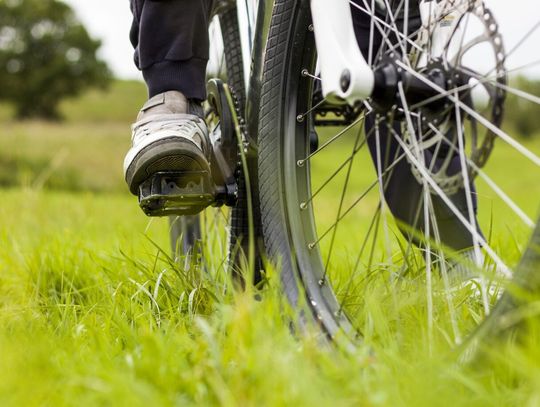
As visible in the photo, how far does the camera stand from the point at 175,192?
144 cm

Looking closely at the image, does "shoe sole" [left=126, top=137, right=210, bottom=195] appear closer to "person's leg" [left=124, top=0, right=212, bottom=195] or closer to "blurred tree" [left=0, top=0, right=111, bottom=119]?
"person's leg" [left=124, top=0, right=212, bottom=195]

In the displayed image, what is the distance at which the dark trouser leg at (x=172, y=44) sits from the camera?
1529 mm

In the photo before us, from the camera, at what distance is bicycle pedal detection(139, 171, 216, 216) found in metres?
1.44

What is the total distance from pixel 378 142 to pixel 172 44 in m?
0.63

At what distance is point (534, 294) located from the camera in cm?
81

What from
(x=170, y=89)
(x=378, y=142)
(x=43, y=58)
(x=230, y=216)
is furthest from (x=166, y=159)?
(x=43, y=58)

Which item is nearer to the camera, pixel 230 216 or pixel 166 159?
pixel 166 159

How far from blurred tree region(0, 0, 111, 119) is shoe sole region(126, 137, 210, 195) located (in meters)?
26.1

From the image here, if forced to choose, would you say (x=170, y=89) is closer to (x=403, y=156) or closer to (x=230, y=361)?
(x=403, y=156)

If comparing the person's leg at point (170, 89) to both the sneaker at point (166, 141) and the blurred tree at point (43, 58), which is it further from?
the blurred tree at point (43, 58)

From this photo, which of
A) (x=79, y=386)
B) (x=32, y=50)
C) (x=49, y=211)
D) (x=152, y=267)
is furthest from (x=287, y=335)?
(x=32, y=50)

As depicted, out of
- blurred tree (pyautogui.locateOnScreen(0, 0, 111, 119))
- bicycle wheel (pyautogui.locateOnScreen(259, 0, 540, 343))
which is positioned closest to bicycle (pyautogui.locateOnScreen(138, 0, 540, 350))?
bicycle wheel (pyautogui.locateOnScreen(259, 0, 540, 343))

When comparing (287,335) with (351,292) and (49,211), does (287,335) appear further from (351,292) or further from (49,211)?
(49,211)

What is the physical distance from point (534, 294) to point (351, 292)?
→ 550 mm
